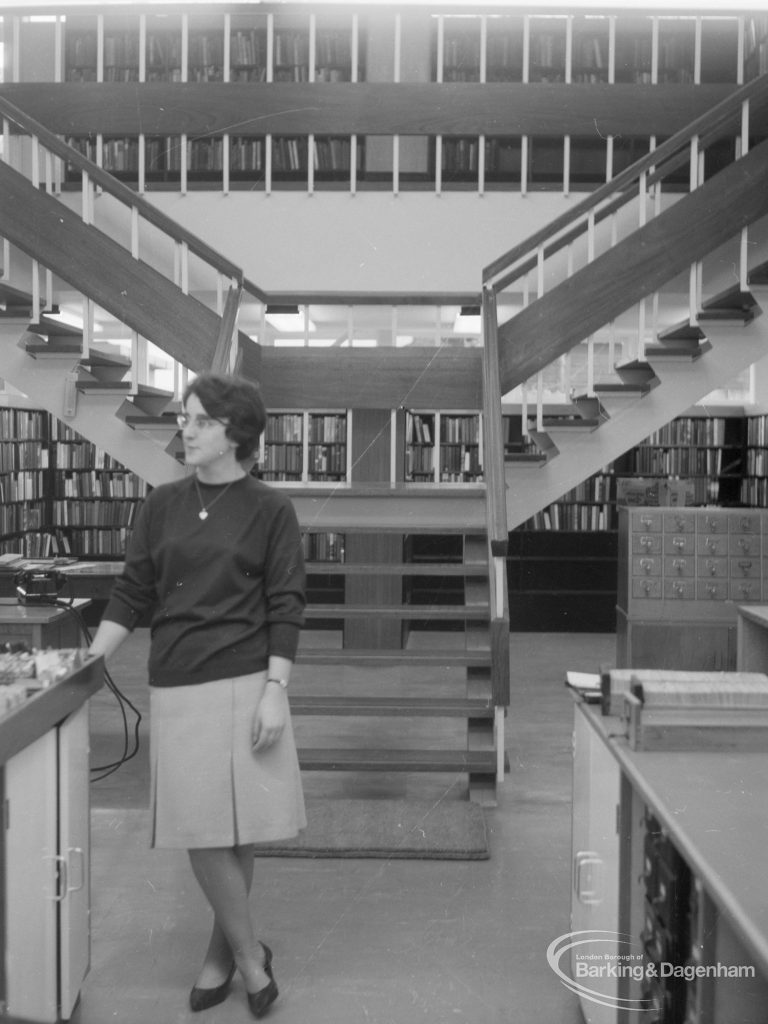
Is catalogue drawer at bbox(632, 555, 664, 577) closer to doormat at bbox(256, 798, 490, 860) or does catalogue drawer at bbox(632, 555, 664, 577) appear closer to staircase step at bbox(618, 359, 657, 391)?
staircase step at bbox(618, 359, 657, 391)

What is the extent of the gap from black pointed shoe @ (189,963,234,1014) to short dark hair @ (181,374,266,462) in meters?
1.24

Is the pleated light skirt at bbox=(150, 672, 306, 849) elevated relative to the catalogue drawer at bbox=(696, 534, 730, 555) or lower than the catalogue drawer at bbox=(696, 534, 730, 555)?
lower

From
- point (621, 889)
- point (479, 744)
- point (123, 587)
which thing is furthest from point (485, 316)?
point (621, 889)

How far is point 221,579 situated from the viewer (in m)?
2.47

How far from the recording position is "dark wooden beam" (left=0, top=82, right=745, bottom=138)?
24.5 feet

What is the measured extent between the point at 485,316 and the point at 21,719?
4033 millimetres

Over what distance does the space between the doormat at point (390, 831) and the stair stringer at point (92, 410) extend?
2.19m

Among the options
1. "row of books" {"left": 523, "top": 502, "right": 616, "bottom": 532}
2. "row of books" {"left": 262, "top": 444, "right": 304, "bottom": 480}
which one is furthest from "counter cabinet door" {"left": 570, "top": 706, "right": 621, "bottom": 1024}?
"row of books" {"left": 262, "top": 444, "right": 304, "bottom": 480}

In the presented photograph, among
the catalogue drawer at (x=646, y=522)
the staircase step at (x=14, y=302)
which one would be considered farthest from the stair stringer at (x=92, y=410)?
the catalogue drawer at (x=646, y=522)

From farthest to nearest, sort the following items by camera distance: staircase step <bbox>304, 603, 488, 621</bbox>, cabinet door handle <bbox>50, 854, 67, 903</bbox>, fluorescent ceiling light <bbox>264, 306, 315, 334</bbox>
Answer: fluorescent ceiling light <bbox>264, 306, 315, 334</bbox> < staircase step <bbox>304, 603, 488, 621</bbox> < cabinet door handle <bbox>50, 854, 67, 903</bbox>

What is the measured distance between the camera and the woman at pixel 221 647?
2477 millimetres

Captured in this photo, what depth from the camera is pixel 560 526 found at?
9.40m

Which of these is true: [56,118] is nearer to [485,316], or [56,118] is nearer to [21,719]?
[485,316]

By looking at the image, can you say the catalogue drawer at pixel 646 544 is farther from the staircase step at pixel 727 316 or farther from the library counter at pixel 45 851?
the library counter at pixel 45 851
